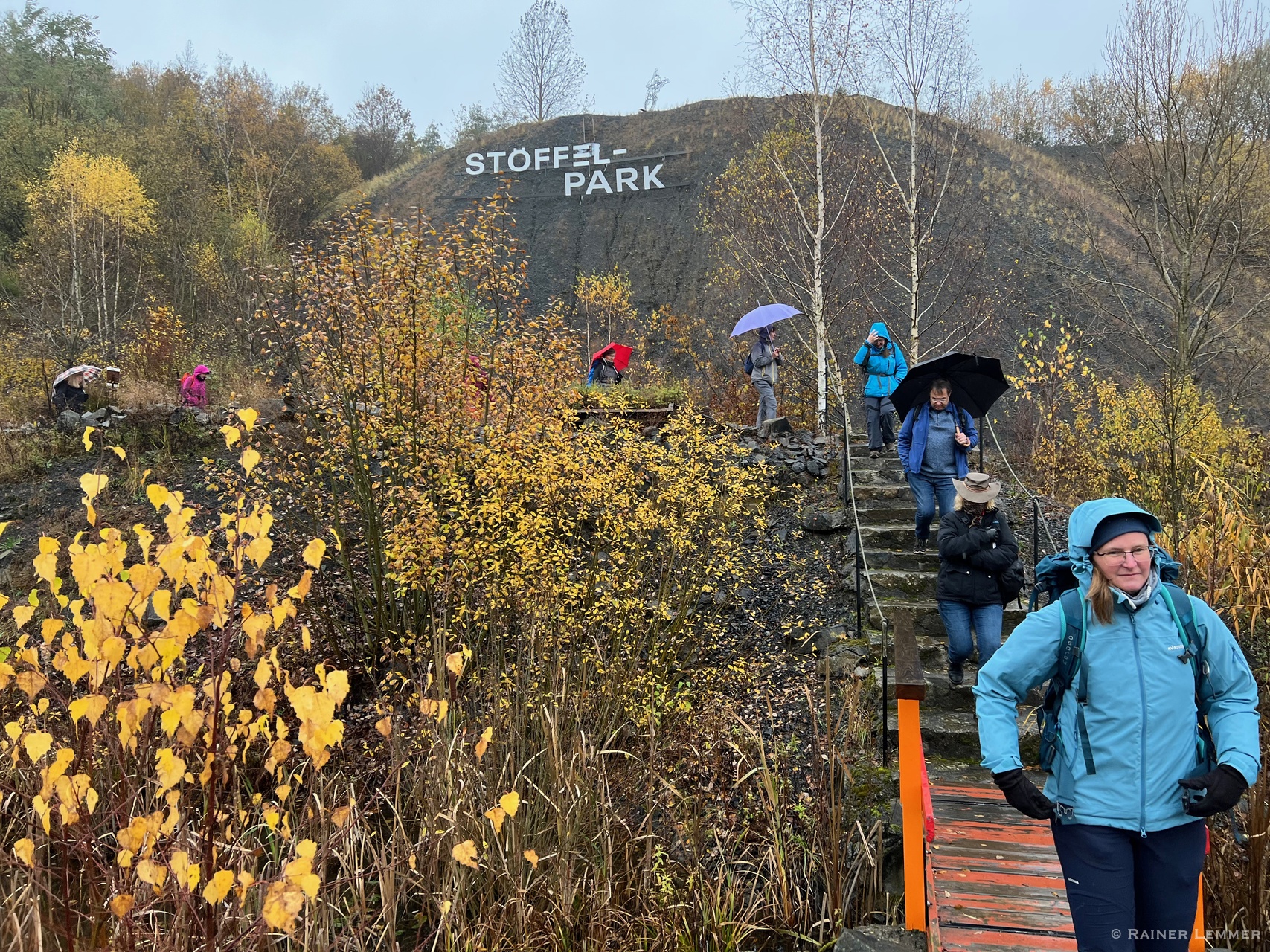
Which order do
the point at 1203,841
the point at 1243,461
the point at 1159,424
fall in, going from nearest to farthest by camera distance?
the point at 1203,841
the point at 1159,424
the point at 1243,461

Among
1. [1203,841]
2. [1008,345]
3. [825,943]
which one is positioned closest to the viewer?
[1203,841]

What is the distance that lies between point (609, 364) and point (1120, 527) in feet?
40.6

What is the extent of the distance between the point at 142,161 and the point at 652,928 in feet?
96.8

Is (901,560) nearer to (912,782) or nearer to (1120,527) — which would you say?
(912,782)

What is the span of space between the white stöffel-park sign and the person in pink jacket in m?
22.4

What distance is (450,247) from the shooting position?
21.4 feet

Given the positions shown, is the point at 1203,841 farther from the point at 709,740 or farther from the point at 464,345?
the point at 464,345

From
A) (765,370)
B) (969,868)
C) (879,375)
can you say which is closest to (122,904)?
(969,868)

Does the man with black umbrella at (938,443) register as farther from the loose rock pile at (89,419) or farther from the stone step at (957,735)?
the loose rock pile at (89,419)

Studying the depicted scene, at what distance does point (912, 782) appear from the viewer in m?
3.70

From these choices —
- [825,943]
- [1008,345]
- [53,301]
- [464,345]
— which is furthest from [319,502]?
[1008,345]

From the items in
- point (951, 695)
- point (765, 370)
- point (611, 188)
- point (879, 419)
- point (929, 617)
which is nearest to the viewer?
point (951, 695)

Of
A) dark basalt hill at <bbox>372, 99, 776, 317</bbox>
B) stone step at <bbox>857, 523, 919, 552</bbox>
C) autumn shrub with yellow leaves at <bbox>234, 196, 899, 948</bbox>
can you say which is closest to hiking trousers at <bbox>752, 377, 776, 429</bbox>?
autumn shrub with yellow leaves at <bbox>234, 196, 899, 948</bbox>

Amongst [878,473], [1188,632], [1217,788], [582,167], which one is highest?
[582,167]
